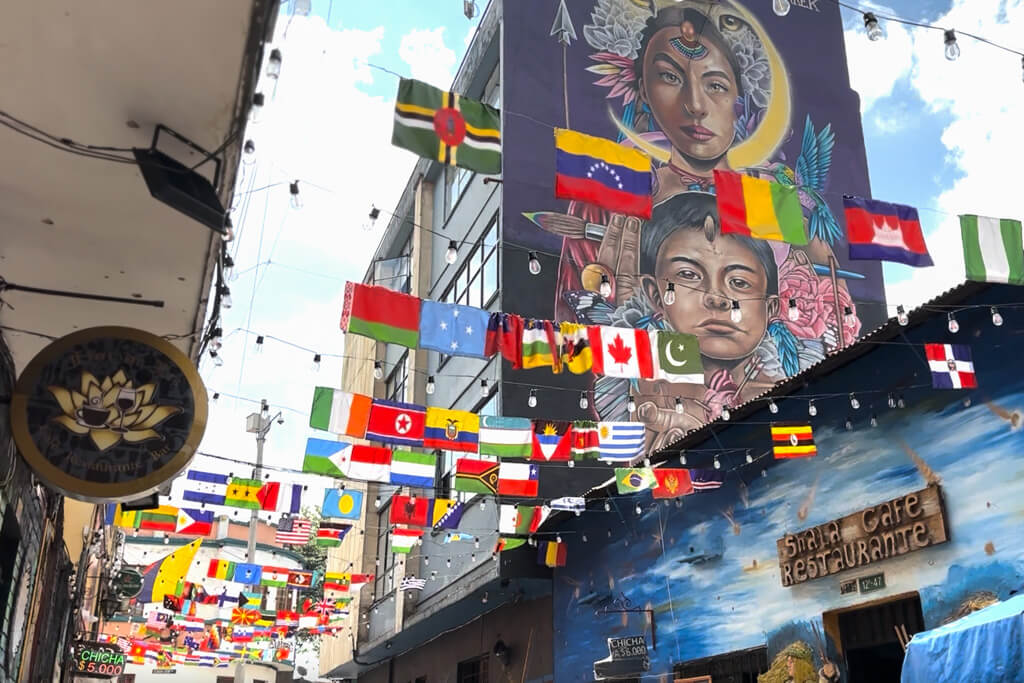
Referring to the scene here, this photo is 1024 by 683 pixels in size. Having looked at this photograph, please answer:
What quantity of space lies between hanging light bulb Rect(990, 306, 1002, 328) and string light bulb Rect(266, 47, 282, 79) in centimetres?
853

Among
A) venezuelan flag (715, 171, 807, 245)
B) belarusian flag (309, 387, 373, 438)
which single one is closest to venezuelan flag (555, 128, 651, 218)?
venezuelan flag (715, 171, 807, 245)

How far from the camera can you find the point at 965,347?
1073cm

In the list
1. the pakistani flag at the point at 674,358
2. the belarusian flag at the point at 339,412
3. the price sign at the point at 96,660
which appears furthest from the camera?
the price sign at the point at 96,660

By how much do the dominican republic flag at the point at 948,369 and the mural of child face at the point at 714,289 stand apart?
11.4 metres

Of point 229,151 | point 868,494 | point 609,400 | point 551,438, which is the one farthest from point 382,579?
point 229,151

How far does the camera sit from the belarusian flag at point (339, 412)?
14180mm

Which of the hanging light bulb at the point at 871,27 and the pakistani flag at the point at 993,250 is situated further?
the pakistani flag at the point at 993,250

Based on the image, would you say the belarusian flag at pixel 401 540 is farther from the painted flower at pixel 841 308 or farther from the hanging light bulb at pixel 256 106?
the hanging light bulb at pixel 256 106

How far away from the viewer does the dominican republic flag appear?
34.2 feet

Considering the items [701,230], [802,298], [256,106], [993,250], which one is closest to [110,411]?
[256,106]

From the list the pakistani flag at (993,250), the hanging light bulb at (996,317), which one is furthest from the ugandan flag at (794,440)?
the pakistani flag at (993,250)

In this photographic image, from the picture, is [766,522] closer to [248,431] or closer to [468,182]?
[468,182]

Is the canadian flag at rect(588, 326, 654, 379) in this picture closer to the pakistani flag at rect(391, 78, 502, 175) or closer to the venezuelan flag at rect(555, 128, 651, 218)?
the venezuelan flag at rect(555, 128, 651, 218)

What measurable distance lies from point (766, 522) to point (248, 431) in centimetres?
2402
